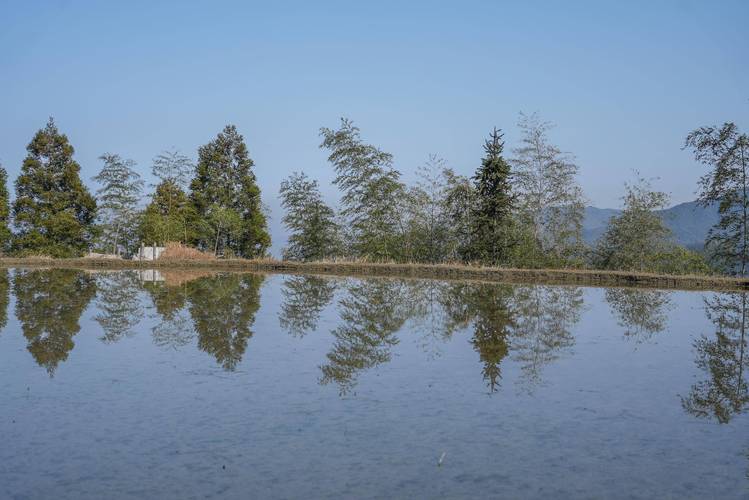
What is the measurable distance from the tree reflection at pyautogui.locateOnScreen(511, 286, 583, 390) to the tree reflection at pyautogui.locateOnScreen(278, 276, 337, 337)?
3371mm

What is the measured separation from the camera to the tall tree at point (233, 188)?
3212cm

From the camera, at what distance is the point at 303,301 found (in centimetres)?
1438

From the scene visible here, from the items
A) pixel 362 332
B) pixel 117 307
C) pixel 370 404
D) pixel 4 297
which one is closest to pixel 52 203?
pixel 4 297

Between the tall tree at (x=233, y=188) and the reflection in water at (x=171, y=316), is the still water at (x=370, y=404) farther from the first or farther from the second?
the tall tree at (x=233, y=188)

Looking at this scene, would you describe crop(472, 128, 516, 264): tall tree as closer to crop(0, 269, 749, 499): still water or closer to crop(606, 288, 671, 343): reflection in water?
crop(606, 288, 671, 343): reflection in water

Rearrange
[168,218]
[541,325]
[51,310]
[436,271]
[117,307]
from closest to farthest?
[541,325] < [51,310] < [117,307] < [436,271] < [168,218]

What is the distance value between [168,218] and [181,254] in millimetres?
2604

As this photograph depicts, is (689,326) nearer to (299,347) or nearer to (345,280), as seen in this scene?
(299,347)

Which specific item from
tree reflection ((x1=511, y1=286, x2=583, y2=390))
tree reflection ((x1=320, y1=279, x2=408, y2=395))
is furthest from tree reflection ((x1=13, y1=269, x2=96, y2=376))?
tree reflection ((x1=511, y1=286, x2=583, y2=390))

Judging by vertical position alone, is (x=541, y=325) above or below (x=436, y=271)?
below

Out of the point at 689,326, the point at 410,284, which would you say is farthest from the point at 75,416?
the point at 410,284

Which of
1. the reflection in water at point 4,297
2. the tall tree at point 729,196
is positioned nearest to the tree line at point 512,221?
the tall tree at point 729,196

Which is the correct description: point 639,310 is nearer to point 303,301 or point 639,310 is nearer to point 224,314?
point 303,301

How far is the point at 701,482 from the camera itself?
4.38 m
